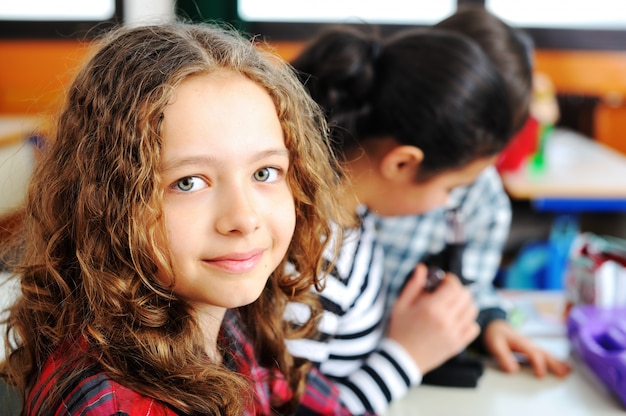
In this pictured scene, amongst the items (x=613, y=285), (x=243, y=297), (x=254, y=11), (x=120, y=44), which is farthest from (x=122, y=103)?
(x=254, y=11)

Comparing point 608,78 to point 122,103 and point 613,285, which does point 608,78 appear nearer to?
point 613,285

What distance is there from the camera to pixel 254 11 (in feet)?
12.0

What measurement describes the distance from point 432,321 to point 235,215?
54 centimetres

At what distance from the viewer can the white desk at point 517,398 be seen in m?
1.05

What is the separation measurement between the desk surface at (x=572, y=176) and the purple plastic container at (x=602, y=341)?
1.06 meters

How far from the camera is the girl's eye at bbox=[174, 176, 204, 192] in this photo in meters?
0.71

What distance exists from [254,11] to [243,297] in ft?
10.1

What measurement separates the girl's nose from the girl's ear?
544mm

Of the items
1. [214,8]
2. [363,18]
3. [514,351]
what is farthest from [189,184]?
[363,18]

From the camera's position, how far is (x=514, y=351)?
123 centimetres

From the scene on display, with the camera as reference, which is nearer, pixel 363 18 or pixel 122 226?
pixel 122 226

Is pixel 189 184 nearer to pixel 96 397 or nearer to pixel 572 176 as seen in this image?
pixel 96 397

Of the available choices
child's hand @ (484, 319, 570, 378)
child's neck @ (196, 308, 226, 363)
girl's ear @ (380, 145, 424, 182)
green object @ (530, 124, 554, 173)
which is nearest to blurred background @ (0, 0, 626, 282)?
green object @ (530, 124, 554, 173)

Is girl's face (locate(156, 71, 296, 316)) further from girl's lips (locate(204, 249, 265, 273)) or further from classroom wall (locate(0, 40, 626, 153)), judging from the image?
classroom wall (locate(0, 40, 626, 153))
